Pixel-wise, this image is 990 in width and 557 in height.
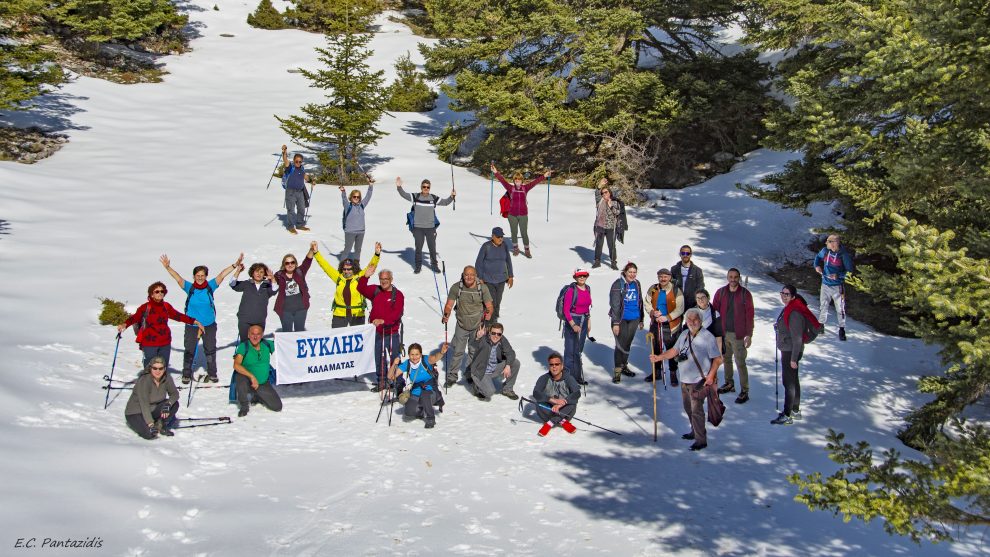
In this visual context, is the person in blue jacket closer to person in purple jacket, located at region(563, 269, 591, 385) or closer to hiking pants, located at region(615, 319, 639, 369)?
hiking pants, located at region(615, 319, 639, 369)

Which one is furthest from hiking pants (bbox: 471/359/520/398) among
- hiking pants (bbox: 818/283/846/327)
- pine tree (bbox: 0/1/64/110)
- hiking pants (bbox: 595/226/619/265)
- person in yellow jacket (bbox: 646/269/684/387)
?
pine tree (bbox: 0/1/64/110)

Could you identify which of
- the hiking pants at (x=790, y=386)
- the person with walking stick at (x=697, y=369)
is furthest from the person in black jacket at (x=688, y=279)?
the person with walking stick at (x=697, y=369)

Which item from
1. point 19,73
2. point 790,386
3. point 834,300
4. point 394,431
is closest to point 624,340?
point 790,386

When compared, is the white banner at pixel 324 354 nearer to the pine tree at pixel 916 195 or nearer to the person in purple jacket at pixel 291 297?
the person in purple jacket at pixel 291 297

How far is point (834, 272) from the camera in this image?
14445mm

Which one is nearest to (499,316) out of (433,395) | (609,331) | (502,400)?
(609,331)

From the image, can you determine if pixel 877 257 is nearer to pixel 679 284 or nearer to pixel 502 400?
pixel 679 284

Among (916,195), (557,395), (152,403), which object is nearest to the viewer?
(152,403)

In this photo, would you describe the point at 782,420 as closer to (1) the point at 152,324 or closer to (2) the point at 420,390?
(2) the point at 420,390

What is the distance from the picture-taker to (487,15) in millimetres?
28188

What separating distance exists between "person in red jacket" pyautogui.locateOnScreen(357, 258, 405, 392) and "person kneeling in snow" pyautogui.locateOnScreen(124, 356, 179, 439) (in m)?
3.22

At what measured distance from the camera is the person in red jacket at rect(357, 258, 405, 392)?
40.1 ft

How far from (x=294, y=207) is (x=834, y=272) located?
12932mm

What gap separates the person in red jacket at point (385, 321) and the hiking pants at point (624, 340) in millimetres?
3772
